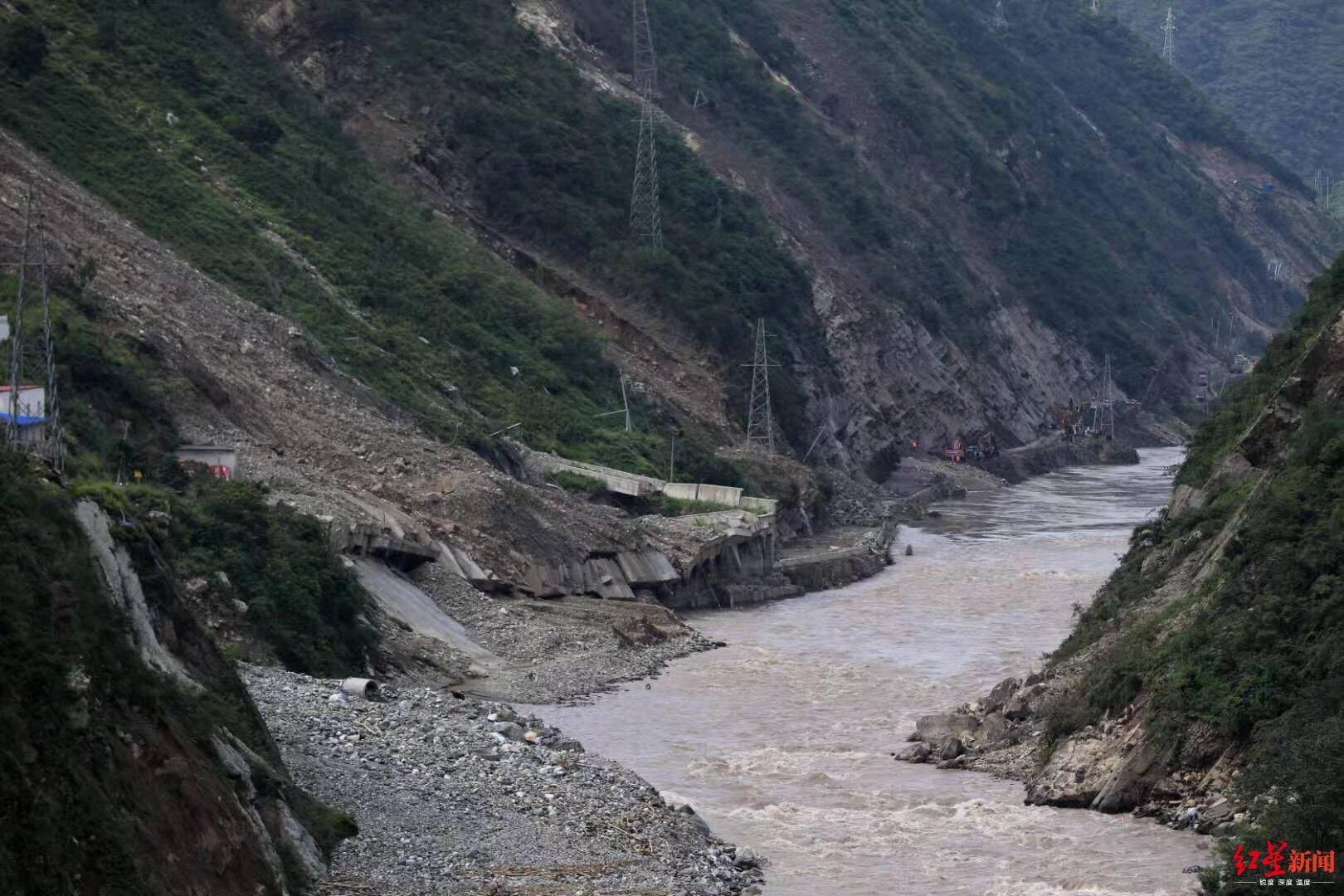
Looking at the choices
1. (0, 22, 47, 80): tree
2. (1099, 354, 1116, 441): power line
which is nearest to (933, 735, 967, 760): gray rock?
(0, 22, 47, 80): tree

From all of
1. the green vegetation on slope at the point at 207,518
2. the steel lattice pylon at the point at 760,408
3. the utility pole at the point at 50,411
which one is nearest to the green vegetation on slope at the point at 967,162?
the steel lattice pylon at the point at 760,408

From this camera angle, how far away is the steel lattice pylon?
81.5 meters

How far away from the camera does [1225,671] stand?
34.1 m

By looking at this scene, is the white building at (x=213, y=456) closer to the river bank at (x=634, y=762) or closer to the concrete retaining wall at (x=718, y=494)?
the river bank at (x=634, y=762)

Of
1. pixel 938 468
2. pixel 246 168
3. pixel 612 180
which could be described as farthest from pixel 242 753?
pixel 938 468

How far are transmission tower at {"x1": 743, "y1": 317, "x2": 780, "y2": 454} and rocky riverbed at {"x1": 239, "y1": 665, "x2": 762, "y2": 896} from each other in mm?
46221

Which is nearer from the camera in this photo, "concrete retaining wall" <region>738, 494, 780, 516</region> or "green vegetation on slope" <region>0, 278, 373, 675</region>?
"green vegetation on slope" <region>0, 278, 373, 675</region>

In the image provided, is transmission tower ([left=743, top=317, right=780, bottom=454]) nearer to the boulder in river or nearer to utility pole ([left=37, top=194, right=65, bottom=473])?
the boulder in river

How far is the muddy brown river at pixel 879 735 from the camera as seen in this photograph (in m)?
31.3

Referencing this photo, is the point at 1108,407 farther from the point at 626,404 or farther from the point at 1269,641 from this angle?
the point at 1269,641

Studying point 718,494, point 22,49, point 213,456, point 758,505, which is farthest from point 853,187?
point 213,456

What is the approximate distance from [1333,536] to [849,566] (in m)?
37.1

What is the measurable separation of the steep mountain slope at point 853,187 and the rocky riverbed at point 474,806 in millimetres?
53871

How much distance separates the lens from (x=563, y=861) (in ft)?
91.3
